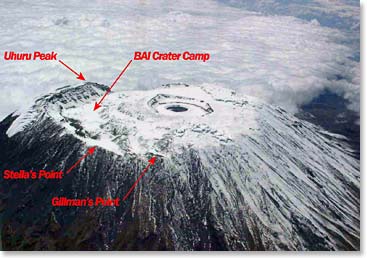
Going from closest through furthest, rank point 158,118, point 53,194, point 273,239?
point 273,239 → point 53,194 → point 158,118

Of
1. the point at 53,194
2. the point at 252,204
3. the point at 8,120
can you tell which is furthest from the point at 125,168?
the point at 8,120

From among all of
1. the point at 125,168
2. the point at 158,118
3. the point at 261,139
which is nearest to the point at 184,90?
the point at 158,118

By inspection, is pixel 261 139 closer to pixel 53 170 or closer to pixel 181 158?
pixel 181 158

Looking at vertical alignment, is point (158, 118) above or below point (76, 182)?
above

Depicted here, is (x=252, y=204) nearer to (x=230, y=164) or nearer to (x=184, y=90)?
(x=230, y=164)

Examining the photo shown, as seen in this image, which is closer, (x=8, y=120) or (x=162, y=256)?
(x=162, y=256)

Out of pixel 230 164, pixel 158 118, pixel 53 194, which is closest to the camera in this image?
pixel 53 194
